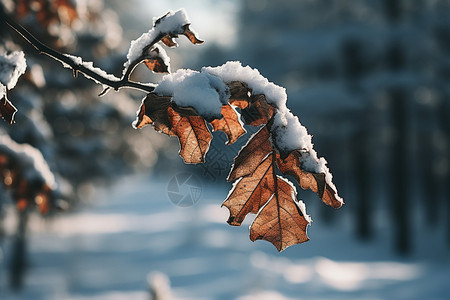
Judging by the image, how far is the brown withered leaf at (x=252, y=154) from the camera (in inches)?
43.8

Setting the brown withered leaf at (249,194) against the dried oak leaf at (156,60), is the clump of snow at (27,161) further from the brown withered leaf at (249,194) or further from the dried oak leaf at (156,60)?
the brown withered leaf at (249,194)

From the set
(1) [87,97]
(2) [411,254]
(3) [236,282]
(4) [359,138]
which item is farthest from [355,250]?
(1) [87,97]

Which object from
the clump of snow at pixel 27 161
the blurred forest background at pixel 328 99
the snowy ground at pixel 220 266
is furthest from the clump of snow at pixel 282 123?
the snowy ground at pixel 220 266

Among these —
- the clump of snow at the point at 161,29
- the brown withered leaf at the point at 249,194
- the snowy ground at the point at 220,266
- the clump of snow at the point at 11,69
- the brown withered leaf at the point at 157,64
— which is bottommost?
the brown withered leaf at the point at 249,194

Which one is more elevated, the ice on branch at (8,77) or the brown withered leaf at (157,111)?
the ice on branch at (8,77)

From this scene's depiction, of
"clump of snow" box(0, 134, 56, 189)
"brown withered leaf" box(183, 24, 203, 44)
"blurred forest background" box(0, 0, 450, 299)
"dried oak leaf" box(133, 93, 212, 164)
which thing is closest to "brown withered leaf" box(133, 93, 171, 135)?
"dried oak leaf" box(133, 93, 212, 164)

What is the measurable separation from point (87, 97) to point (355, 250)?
1018 cm

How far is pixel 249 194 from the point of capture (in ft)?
3.89

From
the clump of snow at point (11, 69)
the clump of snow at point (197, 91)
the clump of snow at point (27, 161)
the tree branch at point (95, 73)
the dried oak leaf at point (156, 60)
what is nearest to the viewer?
the clump of snow at point (197, 91)

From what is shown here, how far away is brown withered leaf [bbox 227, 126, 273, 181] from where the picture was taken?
3.65 feet

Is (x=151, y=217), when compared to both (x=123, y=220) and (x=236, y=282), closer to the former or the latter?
(x=123, y=220)

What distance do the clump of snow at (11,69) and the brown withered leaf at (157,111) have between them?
1.67 ft

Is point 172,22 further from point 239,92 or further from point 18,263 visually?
point 18,263

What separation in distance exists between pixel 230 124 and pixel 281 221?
0.95 ft
